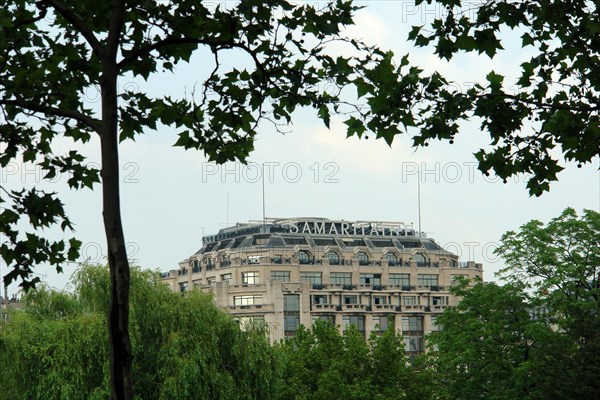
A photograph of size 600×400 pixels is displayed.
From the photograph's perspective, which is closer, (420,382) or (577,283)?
(577,283)

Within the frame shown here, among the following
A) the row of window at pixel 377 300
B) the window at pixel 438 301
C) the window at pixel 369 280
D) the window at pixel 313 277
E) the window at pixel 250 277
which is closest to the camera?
the window at pixel 250 277

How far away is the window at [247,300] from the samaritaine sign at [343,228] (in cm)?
1898

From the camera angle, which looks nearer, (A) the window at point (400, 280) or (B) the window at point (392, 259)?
(A) the window at point (400, 280)

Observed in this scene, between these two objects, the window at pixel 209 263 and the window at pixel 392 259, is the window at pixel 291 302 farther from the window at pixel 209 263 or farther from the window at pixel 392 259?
the window at pixel 392 259

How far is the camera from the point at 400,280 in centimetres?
18125

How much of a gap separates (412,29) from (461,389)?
48.5 metres

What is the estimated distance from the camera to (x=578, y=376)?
54938 millimetres

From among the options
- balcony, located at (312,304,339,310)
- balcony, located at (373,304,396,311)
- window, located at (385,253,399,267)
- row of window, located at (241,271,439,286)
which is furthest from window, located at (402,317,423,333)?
balcony, located at (312,304,339,310)

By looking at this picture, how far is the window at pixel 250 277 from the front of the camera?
6594 inches

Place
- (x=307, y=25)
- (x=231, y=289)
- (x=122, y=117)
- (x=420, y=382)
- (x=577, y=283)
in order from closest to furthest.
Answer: (x=307, y=25) < (x=122, y=117) < (x=577, y=283) < (x=420, y=382) < (x=231, y=289)

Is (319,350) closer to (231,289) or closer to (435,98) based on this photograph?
(435,98)

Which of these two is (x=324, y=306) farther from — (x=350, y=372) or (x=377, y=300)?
(x=350, y=372)

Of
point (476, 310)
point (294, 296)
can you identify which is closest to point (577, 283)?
point (476, 310)

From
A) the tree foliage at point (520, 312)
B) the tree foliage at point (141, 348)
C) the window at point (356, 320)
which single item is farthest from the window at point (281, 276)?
the tree foliage at point (141, 348)
